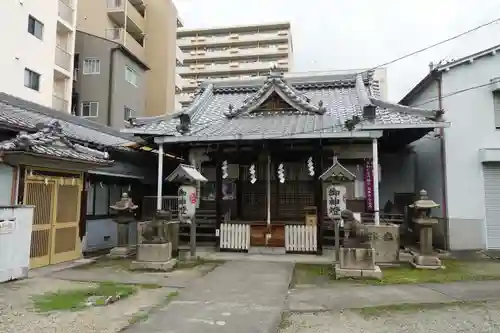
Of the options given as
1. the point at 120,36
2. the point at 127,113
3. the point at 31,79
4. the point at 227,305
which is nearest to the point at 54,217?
the point at 227,305

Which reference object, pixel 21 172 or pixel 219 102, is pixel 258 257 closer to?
pixel 21 172

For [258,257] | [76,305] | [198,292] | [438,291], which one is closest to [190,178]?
[258,257]

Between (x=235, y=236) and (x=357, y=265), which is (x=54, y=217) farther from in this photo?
(x=357, y=265)

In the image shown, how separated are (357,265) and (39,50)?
24365 millimetres

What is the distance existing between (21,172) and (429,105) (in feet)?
46.3

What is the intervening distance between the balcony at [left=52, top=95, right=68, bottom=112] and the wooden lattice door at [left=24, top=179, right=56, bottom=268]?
17431mm

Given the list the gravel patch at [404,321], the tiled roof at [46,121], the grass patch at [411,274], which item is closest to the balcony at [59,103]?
the tiled roof at [46,121]

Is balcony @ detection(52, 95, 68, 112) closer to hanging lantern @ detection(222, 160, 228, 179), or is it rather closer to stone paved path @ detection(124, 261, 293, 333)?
hanging lantern @ detection(222, 160, 228, 179)

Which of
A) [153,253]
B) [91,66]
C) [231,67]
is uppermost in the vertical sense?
[231,67]

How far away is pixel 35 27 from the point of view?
24.1m

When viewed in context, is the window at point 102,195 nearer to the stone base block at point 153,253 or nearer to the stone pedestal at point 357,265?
the stone base block at point 153,253

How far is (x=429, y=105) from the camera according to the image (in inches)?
573

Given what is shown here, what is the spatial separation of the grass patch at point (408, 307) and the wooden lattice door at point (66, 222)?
882 cm

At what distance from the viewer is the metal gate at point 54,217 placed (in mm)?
10102
